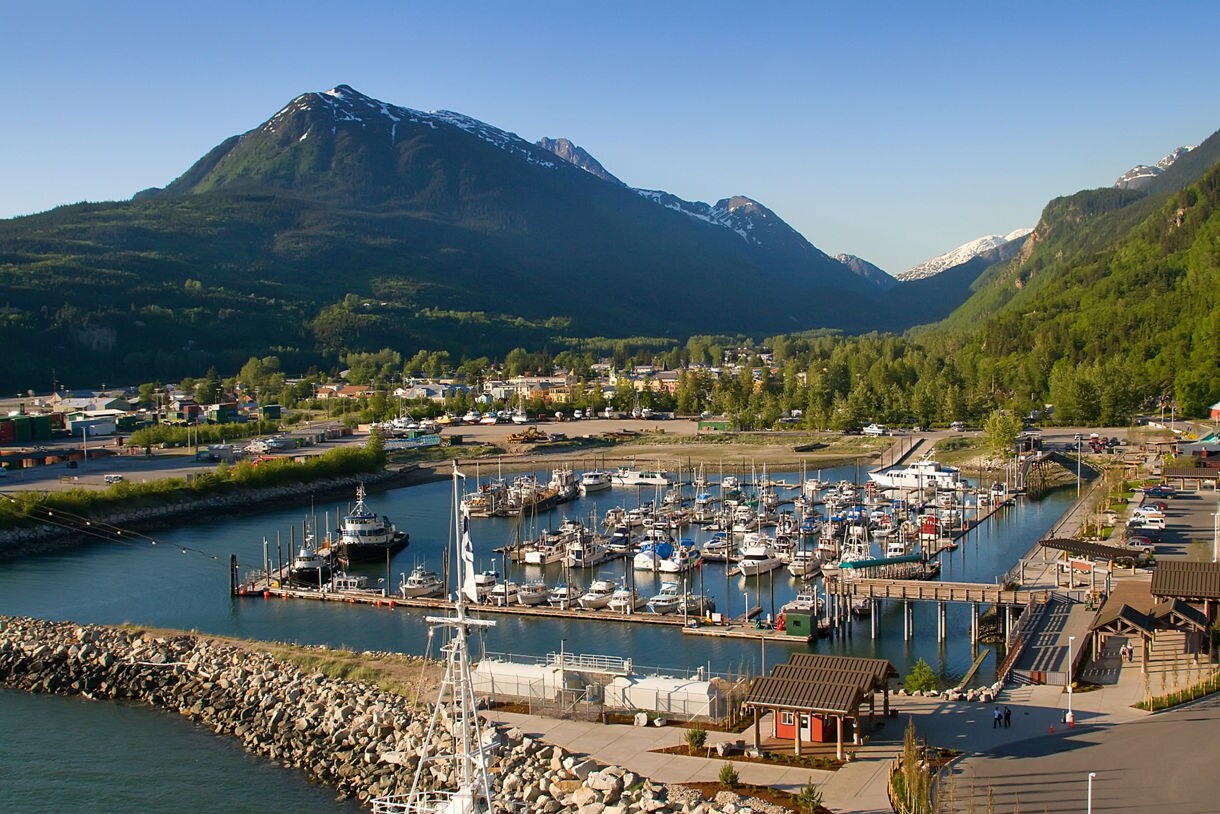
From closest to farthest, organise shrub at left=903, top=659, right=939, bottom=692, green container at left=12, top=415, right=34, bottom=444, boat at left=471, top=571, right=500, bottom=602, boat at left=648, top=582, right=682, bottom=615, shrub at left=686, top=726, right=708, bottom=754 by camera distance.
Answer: shrub at left=686, top=726, right=708, bottom=754
shrub at left=903, top=659, right=939, bottom=692
boat at left=648, top=582, right=682, bottom=615
boat at left=471, top=571, right=500, bottom=602
green container at left=12, top=415, right=34, bottom=444

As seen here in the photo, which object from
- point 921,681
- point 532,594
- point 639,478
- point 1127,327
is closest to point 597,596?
point 532,594

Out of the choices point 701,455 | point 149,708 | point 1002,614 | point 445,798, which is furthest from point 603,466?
point 445,798

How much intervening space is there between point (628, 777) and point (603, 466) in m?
46.2

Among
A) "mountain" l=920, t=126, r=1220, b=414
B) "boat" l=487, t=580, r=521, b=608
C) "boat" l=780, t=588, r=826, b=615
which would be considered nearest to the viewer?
"boat" l=780, t=588, r=826, b=615

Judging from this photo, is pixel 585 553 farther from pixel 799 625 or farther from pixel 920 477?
pixel 920 477

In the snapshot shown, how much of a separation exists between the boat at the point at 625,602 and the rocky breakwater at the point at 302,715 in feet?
30.7

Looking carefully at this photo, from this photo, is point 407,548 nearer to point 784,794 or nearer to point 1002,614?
point 1002,614

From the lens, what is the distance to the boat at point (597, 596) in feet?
97.8

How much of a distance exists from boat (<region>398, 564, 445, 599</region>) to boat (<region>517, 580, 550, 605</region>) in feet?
8.28

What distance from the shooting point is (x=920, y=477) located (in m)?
49.3

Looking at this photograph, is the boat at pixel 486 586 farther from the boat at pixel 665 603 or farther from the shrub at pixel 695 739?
the shrub at pixel 695 739

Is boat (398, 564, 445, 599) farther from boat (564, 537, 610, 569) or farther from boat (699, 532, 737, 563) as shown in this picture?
boat (699, 532, 737, 563)

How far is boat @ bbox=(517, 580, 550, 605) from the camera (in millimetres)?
30312

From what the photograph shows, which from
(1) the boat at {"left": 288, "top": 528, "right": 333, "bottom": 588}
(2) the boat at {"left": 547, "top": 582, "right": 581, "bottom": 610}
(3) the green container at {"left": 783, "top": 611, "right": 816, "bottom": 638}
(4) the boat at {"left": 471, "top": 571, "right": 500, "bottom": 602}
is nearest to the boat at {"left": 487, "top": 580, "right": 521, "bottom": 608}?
(4) the boat at {"left": 471, "top": 571, "right": 500, "bottom": 602}
